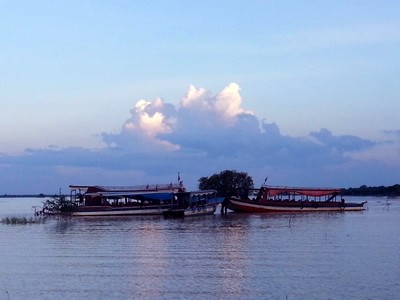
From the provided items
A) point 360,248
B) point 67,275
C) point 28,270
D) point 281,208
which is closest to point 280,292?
point 67,275

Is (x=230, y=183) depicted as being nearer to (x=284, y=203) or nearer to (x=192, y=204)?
(x=284, y=203)

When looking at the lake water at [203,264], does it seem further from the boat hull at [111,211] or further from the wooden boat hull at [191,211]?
the boat hull at [111,211]

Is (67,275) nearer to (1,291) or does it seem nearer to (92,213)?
(1,291)

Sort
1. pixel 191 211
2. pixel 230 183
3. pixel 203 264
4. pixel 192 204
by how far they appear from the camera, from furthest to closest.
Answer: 1. pixel 230 183
2. pixel 192 204
3. pixel 191 211
4. pixel 203 264

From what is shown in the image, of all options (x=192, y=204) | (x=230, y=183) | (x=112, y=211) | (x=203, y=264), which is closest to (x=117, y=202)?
(x=112, y=211)

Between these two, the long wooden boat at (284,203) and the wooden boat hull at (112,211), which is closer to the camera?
the wooden boat hull at (112,211)

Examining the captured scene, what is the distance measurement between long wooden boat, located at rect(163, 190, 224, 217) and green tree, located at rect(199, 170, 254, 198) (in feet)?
50.2

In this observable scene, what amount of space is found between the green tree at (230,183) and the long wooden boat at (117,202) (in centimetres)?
1763

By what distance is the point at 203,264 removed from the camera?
1094 inches

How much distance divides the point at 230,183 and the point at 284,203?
15231mm

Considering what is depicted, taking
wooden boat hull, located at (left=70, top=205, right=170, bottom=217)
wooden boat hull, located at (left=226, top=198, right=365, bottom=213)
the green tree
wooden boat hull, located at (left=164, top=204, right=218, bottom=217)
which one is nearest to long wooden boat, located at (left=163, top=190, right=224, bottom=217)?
wooden boat hull, located at (left=164, top=204, right=218, bottom=217)

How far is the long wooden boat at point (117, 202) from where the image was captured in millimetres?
65312

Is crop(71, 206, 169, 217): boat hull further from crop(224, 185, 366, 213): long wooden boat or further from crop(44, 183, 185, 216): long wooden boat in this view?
crop(224, 185, 366, 213): long wooden boat

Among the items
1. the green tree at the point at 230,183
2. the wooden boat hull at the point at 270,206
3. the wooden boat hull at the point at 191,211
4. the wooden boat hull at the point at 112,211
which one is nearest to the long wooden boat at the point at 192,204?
the wooden boat hull at the point at 191,211
